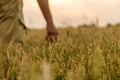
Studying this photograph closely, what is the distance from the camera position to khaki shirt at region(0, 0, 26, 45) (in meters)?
4.18

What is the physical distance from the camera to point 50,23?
4.35 metres

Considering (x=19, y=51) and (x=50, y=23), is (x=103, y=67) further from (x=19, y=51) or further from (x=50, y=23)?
(x=50, y=23)

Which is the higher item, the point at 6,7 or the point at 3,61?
the point at 6,7

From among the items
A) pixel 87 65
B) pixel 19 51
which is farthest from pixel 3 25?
pixel 87 65

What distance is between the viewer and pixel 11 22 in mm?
4289

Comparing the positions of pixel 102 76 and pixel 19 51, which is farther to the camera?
pixel 19 51

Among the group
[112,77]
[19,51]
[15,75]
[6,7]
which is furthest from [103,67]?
[6,7]

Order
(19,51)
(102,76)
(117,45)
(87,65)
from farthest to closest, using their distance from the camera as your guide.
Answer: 1. (19,51)
2. (117,45)
3. (87,65)
4. (102,76)

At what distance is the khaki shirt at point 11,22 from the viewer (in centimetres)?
418

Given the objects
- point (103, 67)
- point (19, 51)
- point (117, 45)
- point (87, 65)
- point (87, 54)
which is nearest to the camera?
point (103, 67)

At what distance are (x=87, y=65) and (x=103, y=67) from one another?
0.19 metres

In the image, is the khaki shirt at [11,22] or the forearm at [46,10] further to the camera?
the forearm at [46,10]

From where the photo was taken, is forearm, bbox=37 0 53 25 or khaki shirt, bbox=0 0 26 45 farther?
forearm, bbox=37 0 53 25

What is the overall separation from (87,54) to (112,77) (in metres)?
0.51
